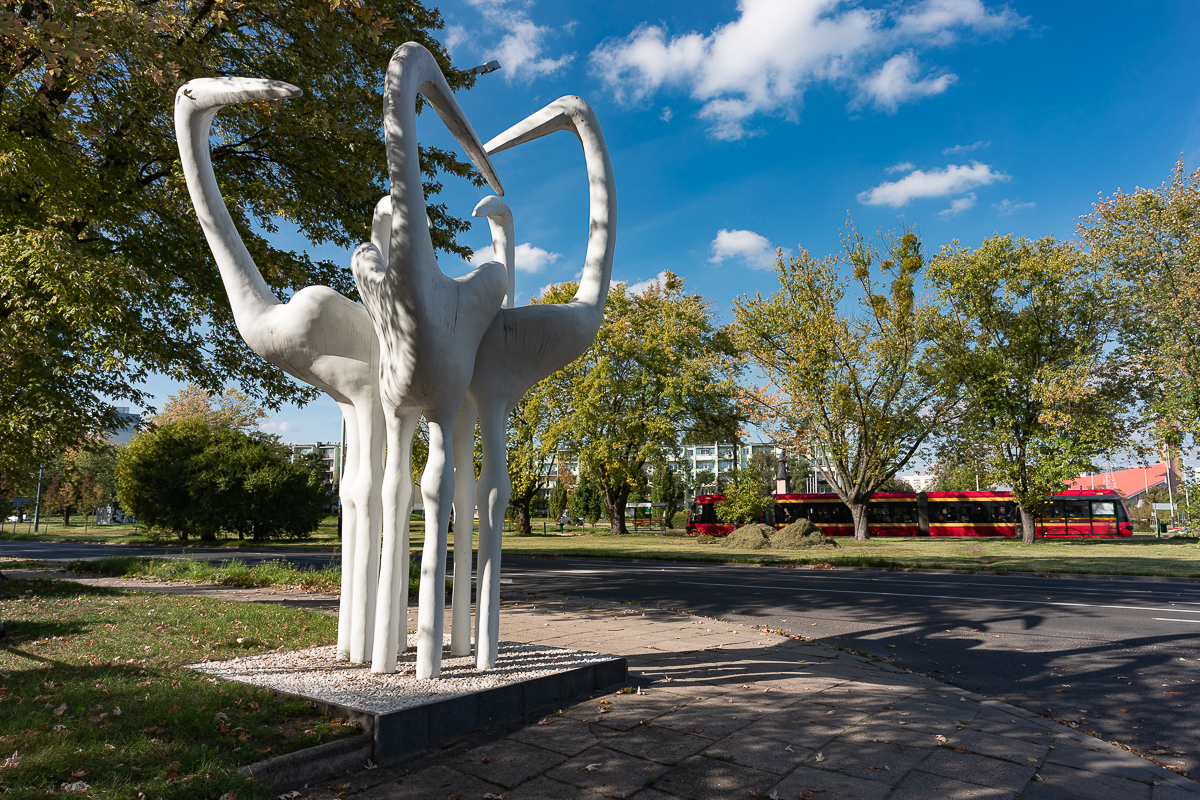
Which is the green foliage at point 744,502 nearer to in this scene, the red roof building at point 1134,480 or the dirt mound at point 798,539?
the dirt mound at point 798,539

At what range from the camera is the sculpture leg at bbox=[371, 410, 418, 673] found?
16.5ft

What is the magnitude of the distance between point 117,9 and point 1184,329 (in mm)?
30732

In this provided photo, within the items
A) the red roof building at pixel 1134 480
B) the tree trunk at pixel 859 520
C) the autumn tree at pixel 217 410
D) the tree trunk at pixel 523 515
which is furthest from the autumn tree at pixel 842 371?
the red roof building at pixel 1134 480

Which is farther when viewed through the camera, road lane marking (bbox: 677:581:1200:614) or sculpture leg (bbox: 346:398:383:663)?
road lane marking (bbox: 677:581:1200:614)

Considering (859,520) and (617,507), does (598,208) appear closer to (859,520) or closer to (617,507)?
(859,520)

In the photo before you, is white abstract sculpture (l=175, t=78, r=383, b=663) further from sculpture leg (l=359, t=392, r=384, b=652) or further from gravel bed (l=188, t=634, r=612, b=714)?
gravel bed (l=188, t=634, r=612, b=714)

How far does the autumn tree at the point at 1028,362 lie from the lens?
2719 centimetres

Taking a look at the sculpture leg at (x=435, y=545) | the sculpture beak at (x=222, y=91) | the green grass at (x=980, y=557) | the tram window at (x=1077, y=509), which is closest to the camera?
the sculpture leg at (x=435, y=545)

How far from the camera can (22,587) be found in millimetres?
10344

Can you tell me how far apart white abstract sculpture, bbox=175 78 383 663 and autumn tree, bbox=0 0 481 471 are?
2.77 m

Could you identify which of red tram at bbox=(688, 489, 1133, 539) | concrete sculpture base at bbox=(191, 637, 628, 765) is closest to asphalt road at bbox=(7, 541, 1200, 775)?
concrete sculpture base at bbox=(191, 637, 628, 765)

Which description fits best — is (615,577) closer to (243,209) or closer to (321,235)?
(321,235)

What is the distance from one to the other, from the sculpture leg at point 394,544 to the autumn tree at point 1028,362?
28999 millimetres

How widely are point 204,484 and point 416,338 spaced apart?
27.6m
